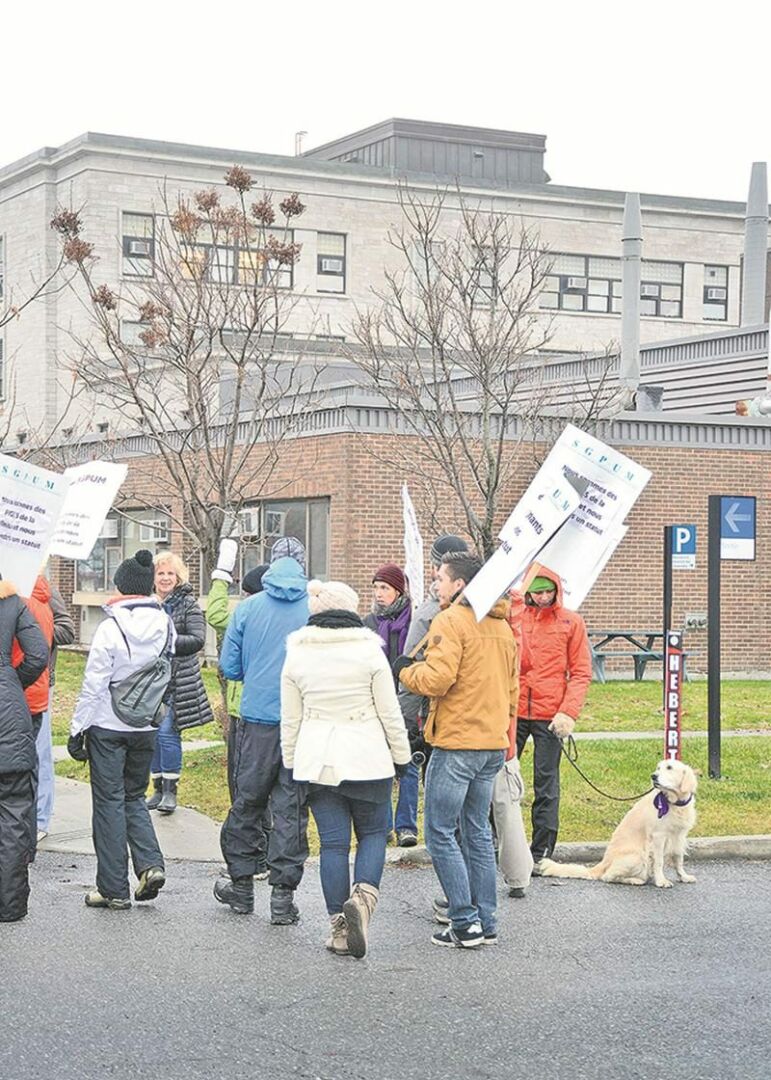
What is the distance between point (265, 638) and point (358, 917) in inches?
68.1

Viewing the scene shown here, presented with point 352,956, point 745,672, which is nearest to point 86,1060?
point 352,956

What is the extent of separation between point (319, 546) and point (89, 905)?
1503 cm

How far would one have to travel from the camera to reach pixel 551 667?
9.67 m

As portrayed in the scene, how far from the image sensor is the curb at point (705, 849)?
34.1 feet

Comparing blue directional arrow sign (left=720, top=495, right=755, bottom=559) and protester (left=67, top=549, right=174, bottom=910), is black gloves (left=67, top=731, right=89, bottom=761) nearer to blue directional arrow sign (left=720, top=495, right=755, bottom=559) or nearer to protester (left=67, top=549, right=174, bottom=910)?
protester (left=67, top=549, right=174, bottom=910)

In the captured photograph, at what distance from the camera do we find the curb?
10391 mm

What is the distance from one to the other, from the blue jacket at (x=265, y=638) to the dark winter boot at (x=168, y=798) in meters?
3.07

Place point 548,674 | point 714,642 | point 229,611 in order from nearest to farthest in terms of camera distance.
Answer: point 548,674 < point 229,611 < point 714,642

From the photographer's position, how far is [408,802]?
34.9ft

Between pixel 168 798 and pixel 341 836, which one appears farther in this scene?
→ pixel 168 798

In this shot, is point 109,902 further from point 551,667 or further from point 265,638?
point 551,667

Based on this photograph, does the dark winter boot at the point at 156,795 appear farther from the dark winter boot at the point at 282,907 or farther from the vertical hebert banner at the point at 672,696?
the vertical hebert banner at the point at 672,696

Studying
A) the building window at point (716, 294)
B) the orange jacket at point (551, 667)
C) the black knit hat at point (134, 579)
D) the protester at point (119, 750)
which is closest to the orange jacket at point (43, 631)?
the black knit hat at point (134, 579)

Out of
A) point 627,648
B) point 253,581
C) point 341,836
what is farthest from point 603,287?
point 341,836
